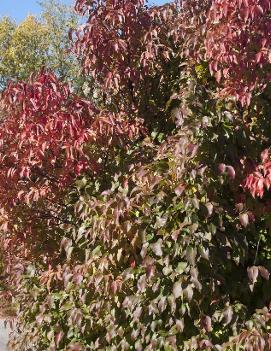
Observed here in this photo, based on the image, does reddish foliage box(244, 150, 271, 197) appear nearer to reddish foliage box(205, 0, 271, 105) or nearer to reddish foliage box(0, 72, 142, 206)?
reddish foliage box(205, 0, 271, 105)

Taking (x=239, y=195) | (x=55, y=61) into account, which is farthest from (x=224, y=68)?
→ (x=55, y=61)

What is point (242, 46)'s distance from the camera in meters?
2.97

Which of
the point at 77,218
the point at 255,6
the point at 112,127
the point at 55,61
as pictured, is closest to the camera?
the point at 255,6

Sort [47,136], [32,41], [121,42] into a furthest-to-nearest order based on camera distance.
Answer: [32,41], [121,42], [47,136]

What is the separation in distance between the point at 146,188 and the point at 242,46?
886 millimetres

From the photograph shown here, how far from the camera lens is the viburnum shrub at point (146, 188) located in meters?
2.92

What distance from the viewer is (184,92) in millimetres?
3096

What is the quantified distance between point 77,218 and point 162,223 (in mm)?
837

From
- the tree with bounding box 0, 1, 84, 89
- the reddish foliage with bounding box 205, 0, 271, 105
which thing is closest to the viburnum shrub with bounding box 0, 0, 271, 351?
the reddish foliage with bounding box 205, 0, 271, 105

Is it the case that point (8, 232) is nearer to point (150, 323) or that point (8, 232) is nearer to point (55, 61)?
point (150, 323)

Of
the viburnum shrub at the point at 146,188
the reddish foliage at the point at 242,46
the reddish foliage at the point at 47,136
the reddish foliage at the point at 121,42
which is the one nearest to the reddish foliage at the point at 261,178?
the viburnum shrub at the point at 146,188

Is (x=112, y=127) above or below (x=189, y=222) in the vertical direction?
above

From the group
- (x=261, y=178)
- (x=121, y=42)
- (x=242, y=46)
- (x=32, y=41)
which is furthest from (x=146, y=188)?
(x=32, y=41)

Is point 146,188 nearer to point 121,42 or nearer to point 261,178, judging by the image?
point 261,178
